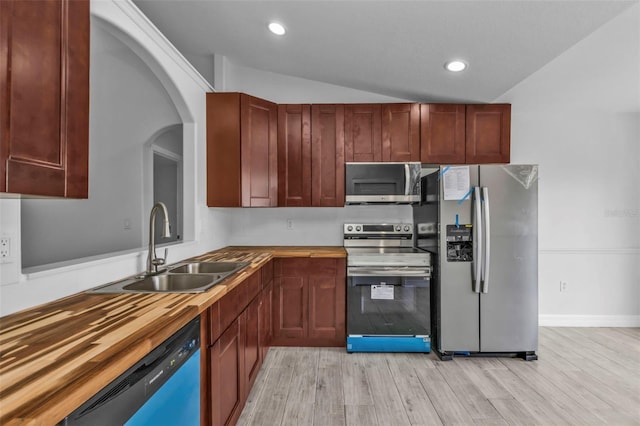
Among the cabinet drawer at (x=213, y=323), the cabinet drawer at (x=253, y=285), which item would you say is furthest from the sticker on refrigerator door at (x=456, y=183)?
the cabinet drawer at (x=213, y=323)

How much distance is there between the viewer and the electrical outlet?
1.13 metres

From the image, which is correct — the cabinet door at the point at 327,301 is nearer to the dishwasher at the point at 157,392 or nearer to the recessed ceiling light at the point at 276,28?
the dishwasher at the point at 157,392

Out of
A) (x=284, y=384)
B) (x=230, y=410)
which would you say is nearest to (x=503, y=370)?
(x=284, y=384)

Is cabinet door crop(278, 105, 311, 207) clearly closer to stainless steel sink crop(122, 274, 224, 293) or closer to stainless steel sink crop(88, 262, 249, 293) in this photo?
stainless steel sink crop(88, 262, 249, 293)

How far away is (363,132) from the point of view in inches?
130

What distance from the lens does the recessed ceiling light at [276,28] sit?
2526 millimetres

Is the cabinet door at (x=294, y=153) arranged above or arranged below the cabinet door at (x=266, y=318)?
above

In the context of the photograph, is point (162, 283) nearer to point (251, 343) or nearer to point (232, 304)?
point (232, 304)

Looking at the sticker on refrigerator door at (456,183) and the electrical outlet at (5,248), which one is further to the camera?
the sticker on refrigerator door at (456,183)

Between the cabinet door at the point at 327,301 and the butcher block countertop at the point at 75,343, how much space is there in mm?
1626

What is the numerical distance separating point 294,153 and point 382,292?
62.3 inches

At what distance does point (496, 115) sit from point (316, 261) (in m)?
2.29

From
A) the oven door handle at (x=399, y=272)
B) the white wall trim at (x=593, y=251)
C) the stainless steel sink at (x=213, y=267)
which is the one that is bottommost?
the oven door handle at (x=399, y=272)

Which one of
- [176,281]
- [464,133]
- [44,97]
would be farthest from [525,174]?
[44,97]
